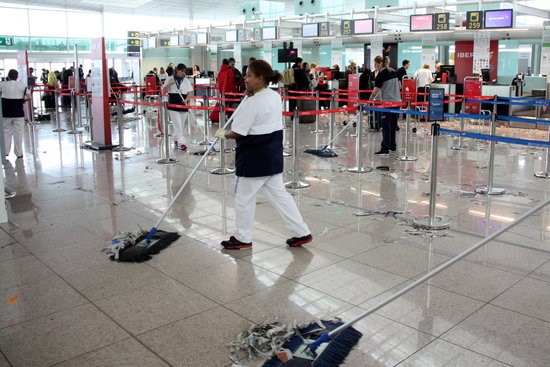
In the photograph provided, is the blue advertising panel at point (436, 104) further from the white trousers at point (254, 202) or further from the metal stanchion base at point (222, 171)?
the metal stanchion base at point (222, 171)

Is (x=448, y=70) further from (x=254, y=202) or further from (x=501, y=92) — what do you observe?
(x=254, y=202)

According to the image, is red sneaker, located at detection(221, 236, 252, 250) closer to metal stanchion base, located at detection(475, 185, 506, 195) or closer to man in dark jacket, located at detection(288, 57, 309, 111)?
metal stanchion base, located at detection(475, 185, 506, 195)

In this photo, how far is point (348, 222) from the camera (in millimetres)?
6195

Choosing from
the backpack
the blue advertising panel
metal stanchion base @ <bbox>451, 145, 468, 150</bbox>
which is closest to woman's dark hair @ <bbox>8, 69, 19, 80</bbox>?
the backpack

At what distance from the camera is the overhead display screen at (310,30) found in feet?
74.8

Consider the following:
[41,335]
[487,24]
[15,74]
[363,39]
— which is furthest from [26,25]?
[41,335]

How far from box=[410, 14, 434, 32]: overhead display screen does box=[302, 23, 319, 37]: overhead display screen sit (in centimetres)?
473

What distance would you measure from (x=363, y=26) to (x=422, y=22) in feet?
8.58

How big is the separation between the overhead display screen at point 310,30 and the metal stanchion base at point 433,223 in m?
18.0

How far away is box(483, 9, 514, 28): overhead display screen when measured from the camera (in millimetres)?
17078

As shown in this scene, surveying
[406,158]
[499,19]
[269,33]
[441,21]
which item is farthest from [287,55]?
[406,158]

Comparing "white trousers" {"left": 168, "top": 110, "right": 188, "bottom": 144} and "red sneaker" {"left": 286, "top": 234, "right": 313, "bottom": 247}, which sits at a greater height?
"white trousers" {"left": 168, "top": 110, "right": 188, "bottom": 144}

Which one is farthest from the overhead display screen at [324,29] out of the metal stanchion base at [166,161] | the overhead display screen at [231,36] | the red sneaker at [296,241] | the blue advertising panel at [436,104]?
the red sneaker at [296,241]

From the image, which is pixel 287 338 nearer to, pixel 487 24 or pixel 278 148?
pixel 278 148
